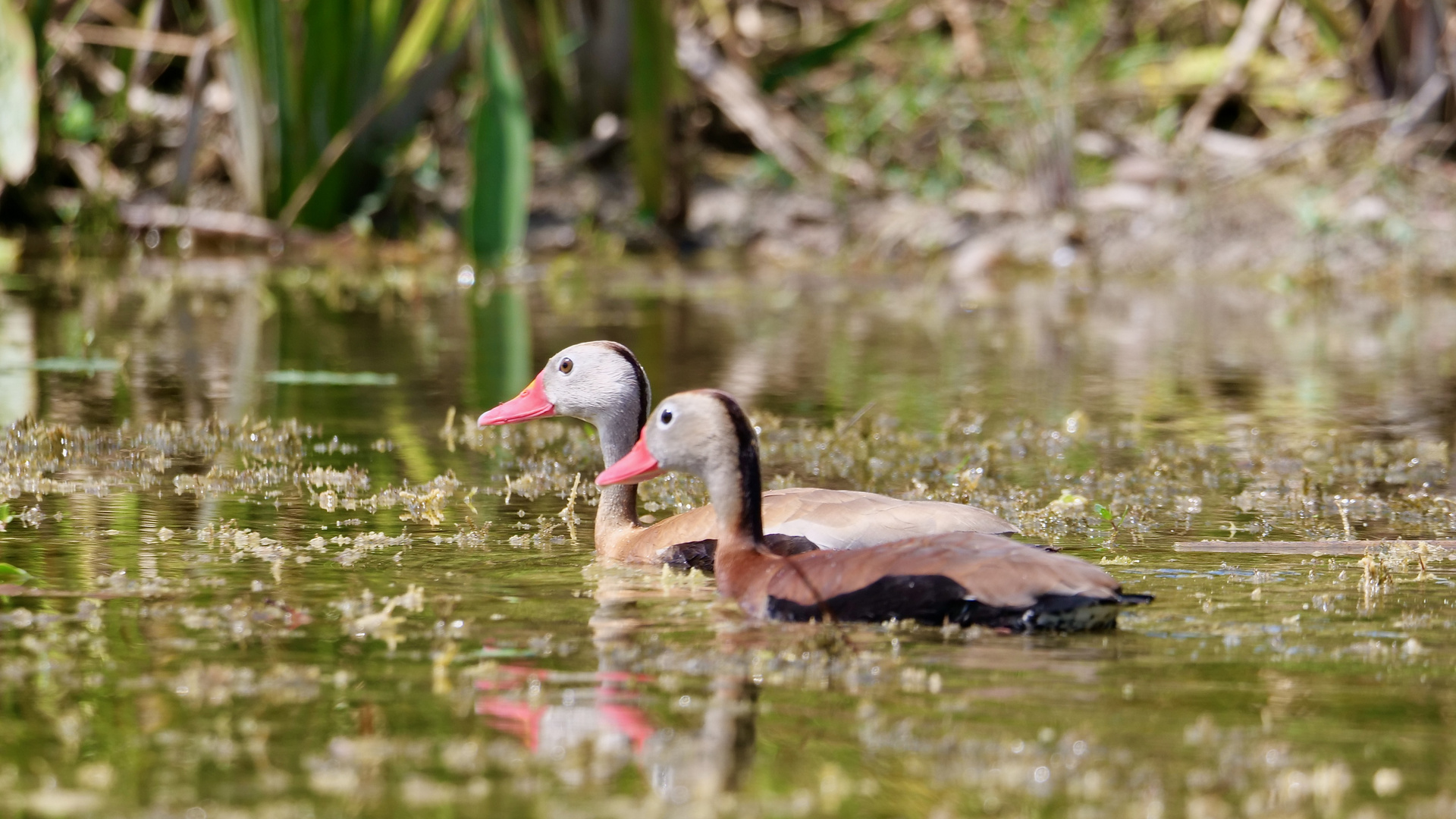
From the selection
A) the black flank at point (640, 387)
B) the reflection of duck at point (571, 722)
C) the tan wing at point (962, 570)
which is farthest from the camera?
the black flank at point (640, 387)

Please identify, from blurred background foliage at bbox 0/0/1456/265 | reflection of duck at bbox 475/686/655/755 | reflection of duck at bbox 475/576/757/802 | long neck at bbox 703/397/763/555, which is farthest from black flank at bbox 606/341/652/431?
blurred background foliage at bbox 0/0/1456/265

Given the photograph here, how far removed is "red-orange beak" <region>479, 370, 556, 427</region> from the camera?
686 cm

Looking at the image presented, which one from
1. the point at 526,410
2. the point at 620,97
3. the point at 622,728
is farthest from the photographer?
the point at 620,97

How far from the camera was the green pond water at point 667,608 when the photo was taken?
365 cm

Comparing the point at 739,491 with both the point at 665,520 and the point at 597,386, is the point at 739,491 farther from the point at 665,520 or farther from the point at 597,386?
the point at 597,386

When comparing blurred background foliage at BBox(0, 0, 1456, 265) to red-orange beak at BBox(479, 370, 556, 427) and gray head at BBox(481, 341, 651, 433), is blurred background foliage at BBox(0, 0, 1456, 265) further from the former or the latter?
gray head at BBox(481, 341, 651, 433)

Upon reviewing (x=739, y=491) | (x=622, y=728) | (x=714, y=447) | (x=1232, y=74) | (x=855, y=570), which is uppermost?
(x=1232, y=74)

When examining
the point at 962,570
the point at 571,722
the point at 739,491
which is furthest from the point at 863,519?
the point at 571,722

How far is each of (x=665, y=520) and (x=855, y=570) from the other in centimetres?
122

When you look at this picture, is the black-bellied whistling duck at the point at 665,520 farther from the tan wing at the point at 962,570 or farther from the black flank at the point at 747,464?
the tan wing at the point at 962,570

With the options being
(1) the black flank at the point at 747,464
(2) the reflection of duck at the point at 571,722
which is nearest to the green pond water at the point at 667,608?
(2) the reflection of duck at the point at 571,722

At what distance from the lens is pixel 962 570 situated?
4.88 metres

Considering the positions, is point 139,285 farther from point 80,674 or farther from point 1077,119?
point 80,674

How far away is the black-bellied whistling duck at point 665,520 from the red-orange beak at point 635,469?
0.29m
